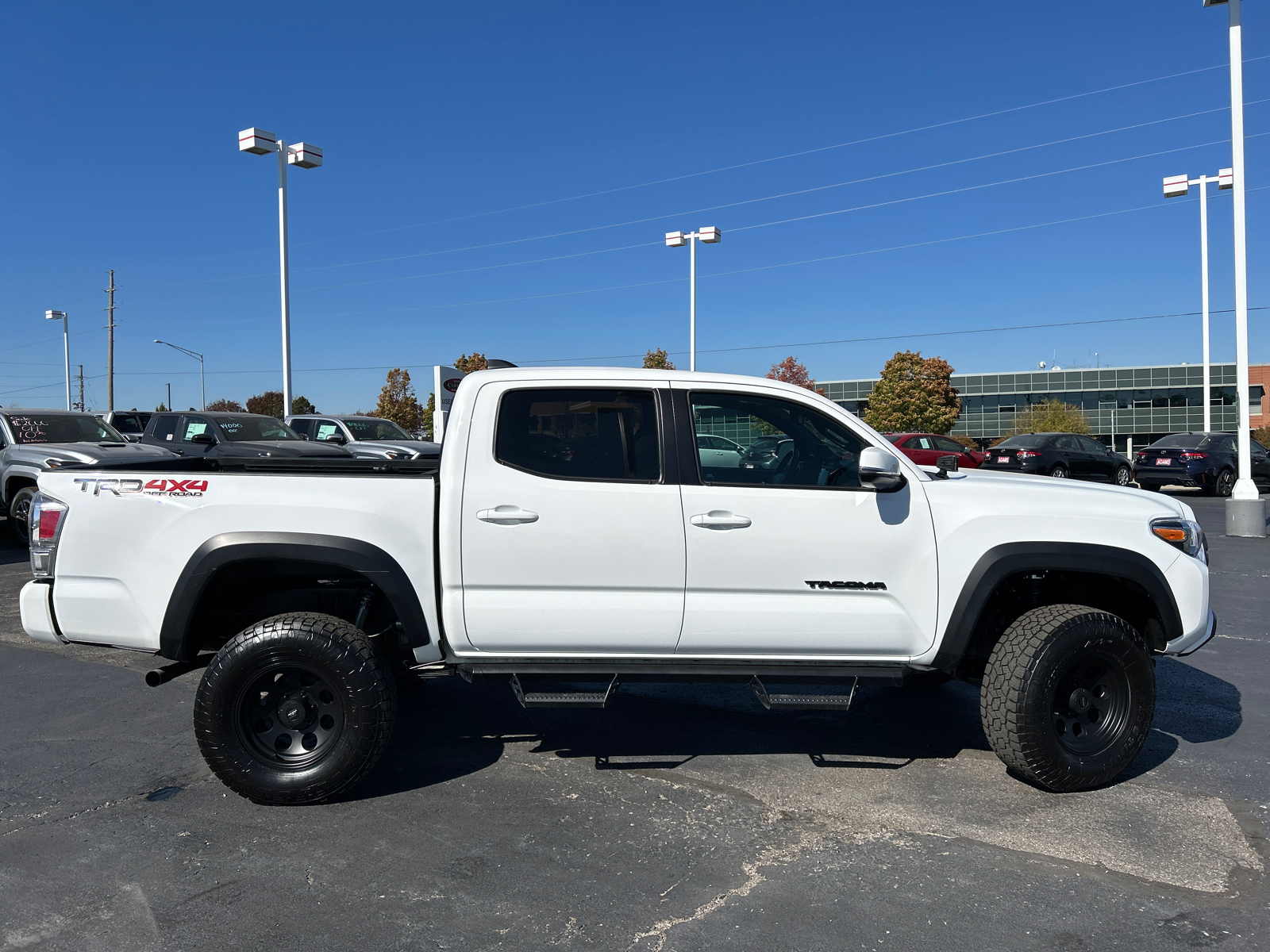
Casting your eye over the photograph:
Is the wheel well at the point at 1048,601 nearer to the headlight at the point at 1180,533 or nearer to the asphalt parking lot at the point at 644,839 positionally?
the headlight at the point at 1180,533

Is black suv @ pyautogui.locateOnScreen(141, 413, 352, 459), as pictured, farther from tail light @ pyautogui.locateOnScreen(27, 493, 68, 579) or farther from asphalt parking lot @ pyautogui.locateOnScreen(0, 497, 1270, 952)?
tail light @ pyautogui.locateOnScreen(27, 493, 68, 579)

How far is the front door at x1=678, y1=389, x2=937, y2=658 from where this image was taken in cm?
412

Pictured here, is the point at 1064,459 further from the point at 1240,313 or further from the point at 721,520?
the point at 721,520

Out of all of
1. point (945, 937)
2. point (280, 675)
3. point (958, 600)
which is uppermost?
point (958, 600)

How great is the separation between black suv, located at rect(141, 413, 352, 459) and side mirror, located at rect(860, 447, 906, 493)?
1462 cm

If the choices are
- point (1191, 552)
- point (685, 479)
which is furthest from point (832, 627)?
point (1191, 552)

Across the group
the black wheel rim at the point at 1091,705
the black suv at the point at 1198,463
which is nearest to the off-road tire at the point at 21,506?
the black wheel rim at the point at 1091,705

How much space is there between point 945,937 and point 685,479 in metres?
2.03

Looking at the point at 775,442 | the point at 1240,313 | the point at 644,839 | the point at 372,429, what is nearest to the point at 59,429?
the point at 372,429

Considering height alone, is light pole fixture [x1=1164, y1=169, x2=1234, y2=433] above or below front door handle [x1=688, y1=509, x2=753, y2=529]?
above

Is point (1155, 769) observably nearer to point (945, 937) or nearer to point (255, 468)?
point (945, 937)

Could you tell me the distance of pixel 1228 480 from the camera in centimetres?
2212

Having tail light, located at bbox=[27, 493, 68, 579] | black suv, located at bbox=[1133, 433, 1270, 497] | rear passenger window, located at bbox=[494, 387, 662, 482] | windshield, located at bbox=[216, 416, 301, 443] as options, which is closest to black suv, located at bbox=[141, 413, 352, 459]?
windshield, located at bbox=[216, 416, 301, 443]

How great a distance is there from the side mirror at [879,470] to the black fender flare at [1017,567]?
20.5 inches
